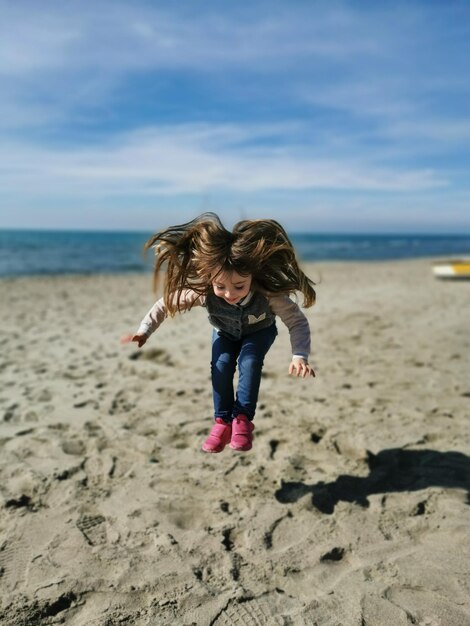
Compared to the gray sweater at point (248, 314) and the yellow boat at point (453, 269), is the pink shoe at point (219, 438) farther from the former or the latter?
the yellow boat at point (453, 269)

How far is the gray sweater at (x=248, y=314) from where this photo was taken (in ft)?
10.8

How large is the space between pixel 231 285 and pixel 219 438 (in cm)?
96

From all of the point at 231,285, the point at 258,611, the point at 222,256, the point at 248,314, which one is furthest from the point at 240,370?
the point at 258,611

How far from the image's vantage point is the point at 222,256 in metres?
3.07

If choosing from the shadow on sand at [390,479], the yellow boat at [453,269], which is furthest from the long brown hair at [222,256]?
the yellow boat at [453,269]

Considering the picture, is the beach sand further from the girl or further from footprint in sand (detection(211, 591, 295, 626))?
the girl

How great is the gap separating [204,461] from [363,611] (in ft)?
6.04

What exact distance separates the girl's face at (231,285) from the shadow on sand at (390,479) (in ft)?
5.17

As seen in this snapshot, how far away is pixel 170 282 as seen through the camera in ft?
10.9

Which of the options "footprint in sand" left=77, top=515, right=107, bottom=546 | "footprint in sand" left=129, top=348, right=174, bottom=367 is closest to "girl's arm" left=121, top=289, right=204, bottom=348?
"footprint in sand" left=77, top=515, right=107, bottom=546

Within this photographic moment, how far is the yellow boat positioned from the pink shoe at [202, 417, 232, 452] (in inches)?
573

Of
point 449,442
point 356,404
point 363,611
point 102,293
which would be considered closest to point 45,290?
point 102,293

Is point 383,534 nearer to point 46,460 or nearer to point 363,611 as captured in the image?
point 363,611

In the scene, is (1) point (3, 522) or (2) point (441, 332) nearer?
(1) point (3, 522)
